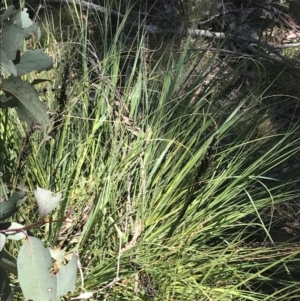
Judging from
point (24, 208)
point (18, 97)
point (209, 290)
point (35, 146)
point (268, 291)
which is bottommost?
point (268, 291)

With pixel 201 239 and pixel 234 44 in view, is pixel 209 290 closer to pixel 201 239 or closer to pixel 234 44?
pixel 201 239

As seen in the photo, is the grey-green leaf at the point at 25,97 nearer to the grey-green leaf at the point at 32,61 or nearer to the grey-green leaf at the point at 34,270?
the grey-green leaf at the point at 32,61

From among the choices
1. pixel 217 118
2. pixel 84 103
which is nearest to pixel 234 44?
pixel 217 118

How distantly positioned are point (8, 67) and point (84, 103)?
2.25ft

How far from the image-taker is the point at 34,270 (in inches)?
30.9

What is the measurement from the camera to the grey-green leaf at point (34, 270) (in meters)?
0.78

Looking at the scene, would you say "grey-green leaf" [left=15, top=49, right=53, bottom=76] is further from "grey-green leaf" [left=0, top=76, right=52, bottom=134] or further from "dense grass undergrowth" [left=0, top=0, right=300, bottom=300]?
"dense grass undergrowth" [left=0, top=0, right=300, bottom=300]

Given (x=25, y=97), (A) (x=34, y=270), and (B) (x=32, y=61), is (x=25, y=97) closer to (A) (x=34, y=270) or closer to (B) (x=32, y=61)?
(B) (x=32, y=61)

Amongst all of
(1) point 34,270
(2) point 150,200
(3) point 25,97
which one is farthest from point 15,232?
(2) point 150,200

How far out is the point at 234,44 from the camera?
2.44 meters

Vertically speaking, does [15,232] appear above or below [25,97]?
below

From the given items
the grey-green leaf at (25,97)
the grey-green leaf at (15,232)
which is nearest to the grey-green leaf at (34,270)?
the grey-green leaf at (15,232)

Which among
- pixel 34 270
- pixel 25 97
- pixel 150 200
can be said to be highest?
pixel 25 97

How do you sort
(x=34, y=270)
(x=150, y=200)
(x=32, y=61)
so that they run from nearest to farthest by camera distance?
(x=34, y=270) → (x=32, y=61) → (x=150, y=200)
